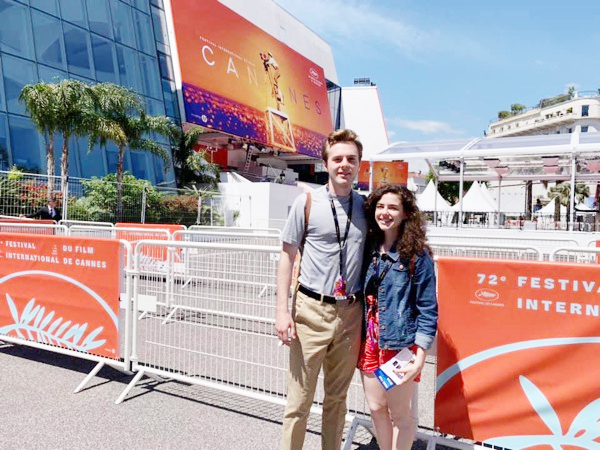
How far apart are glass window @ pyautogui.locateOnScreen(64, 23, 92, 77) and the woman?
23.2 metres

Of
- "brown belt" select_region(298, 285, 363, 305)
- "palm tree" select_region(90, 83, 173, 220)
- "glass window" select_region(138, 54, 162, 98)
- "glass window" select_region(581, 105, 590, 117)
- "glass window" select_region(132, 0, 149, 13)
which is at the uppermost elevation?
"glass window" select_region(132, 0, 149, 13)

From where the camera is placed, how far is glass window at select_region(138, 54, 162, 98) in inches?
1046

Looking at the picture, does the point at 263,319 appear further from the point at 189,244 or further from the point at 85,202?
the point at 85,202

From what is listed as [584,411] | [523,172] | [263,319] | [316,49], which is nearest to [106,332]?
[263,319]

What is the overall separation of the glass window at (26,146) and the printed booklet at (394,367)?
19234mm

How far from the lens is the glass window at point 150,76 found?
26.6 meters

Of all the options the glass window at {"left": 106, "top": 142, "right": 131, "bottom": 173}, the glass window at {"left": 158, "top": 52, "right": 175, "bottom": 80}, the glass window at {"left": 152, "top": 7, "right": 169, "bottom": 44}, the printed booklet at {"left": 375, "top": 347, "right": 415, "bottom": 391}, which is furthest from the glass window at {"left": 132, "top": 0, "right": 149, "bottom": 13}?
the printed booklet at {"left": 375, "top": 347, "right": 415, "bottom": 391}

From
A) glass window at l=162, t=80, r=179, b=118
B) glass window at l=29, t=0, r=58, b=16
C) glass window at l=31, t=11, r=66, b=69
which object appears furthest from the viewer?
glass window at l=162, t=80, r=179, b=118

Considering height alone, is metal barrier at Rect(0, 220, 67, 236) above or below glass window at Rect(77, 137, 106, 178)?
below

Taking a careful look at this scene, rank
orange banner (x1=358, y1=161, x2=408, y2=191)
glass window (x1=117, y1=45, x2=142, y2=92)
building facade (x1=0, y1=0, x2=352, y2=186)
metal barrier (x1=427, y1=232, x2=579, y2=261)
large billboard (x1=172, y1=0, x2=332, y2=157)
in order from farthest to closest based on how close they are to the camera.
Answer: large billboard (x1=172, y1=0, x2=332, y2=157) < glass window (x1=117, y1=45, x2=142, y2=92) < orange banner (x1=358, y1=161, x2=408, y2=191) < building facade (x1=0, y1=0, x2=352, y2=186) < metal barrier (x1=427, y1=232, x2=579, y2=261)

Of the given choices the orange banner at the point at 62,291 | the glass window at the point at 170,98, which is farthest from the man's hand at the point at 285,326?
the glass window at the point at 170,98

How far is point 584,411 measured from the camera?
109 inches

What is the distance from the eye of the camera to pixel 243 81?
33.4m

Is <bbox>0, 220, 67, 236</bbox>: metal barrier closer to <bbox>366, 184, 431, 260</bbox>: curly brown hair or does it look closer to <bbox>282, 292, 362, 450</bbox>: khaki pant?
<bbox>282, 292, 362, 450</bbox>: khaki pant
